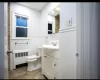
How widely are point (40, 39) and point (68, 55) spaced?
239 centimetres

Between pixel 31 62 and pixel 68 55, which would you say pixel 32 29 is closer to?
pixel 31 62

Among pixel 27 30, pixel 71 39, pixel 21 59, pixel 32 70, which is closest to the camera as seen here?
pixel 71 39

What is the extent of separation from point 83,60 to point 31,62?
7.32ft

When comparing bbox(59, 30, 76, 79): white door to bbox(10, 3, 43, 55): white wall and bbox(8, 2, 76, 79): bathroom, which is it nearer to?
bbox(8, 2, 76, 79): bathroom

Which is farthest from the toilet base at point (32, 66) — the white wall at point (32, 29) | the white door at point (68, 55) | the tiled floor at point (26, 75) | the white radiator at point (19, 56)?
the white door at point (68, 55)

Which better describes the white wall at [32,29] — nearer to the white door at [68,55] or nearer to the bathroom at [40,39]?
the bathroom at [40,39]

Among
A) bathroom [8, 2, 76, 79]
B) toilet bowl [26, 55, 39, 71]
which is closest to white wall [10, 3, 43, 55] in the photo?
bathroom [8, 2, 76, 79]

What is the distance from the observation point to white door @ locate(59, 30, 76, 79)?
1.18m

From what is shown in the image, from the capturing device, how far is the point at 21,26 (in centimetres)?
305

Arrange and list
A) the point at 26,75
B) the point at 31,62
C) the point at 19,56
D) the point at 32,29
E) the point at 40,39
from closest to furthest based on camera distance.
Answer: the point at 26,75
the point at 31,62
the point at 19,56
the point at 32,29
the point at 40,39

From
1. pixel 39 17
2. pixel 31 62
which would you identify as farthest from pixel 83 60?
pixel 39 17

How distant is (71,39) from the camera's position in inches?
47.9

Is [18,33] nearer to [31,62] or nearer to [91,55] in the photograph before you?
[31,62]

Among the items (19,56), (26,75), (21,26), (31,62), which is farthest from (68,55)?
(21,26)
